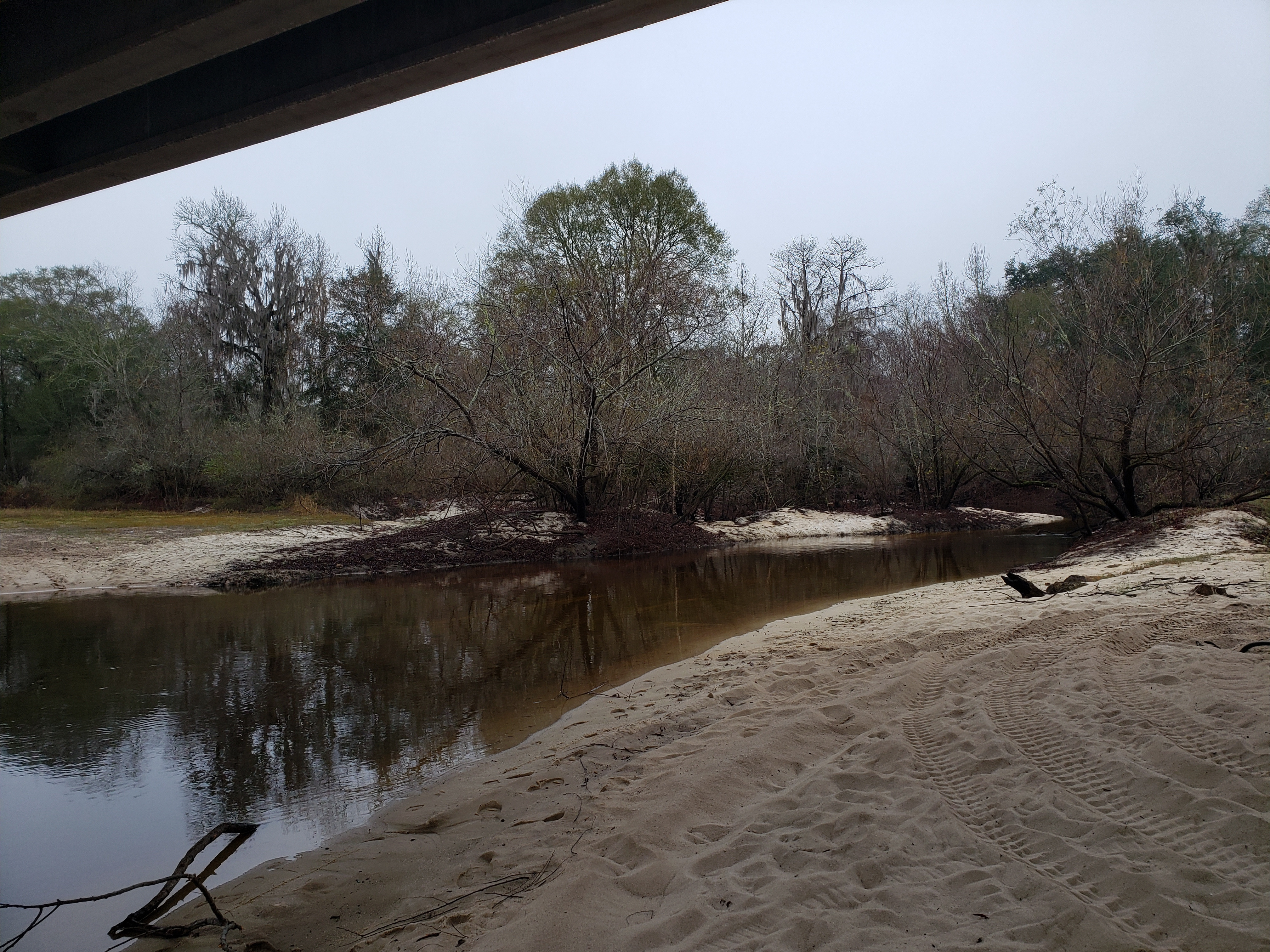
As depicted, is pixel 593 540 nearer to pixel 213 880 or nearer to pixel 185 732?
pixel 185 732

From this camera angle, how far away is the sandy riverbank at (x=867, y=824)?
8.02ft

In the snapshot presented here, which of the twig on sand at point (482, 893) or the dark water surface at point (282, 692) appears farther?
the dark water surface at point (282, 692)

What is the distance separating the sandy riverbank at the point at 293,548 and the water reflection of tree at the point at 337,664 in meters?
1.43

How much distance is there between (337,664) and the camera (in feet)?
26.6

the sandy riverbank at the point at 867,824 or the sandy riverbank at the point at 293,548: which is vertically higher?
the sandy riverbank at the point at 293,548

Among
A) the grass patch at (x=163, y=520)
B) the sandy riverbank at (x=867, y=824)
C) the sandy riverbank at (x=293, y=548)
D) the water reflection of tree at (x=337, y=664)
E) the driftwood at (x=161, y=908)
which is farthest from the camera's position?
the grass patch at (x=163, y=520)

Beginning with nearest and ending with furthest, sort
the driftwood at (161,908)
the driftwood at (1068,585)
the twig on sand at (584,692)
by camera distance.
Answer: the driftwood at (161,908), the twig on sand at (584,692), the driftwood at (1068,585)

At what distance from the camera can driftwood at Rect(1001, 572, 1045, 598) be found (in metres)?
8.24

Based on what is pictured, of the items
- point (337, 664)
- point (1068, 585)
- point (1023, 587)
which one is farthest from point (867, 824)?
point (1068, 585)

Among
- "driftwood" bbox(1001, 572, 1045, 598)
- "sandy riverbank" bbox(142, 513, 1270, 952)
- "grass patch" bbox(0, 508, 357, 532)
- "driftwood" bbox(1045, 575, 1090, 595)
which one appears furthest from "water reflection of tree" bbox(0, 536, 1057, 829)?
"grass patch" bbox(0, 508, 357, 532)

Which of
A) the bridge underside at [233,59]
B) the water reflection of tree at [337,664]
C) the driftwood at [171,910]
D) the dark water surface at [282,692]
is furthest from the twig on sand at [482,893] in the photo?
the bridge underside at [233,59]

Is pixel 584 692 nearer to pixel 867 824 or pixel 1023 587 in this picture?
pixel 867 824

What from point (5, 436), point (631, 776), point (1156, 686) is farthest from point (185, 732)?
point (5, 436)

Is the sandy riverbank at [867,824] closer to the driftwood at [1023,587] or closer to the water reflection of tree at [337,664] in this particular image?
the water reflection of tree at [337,664]
